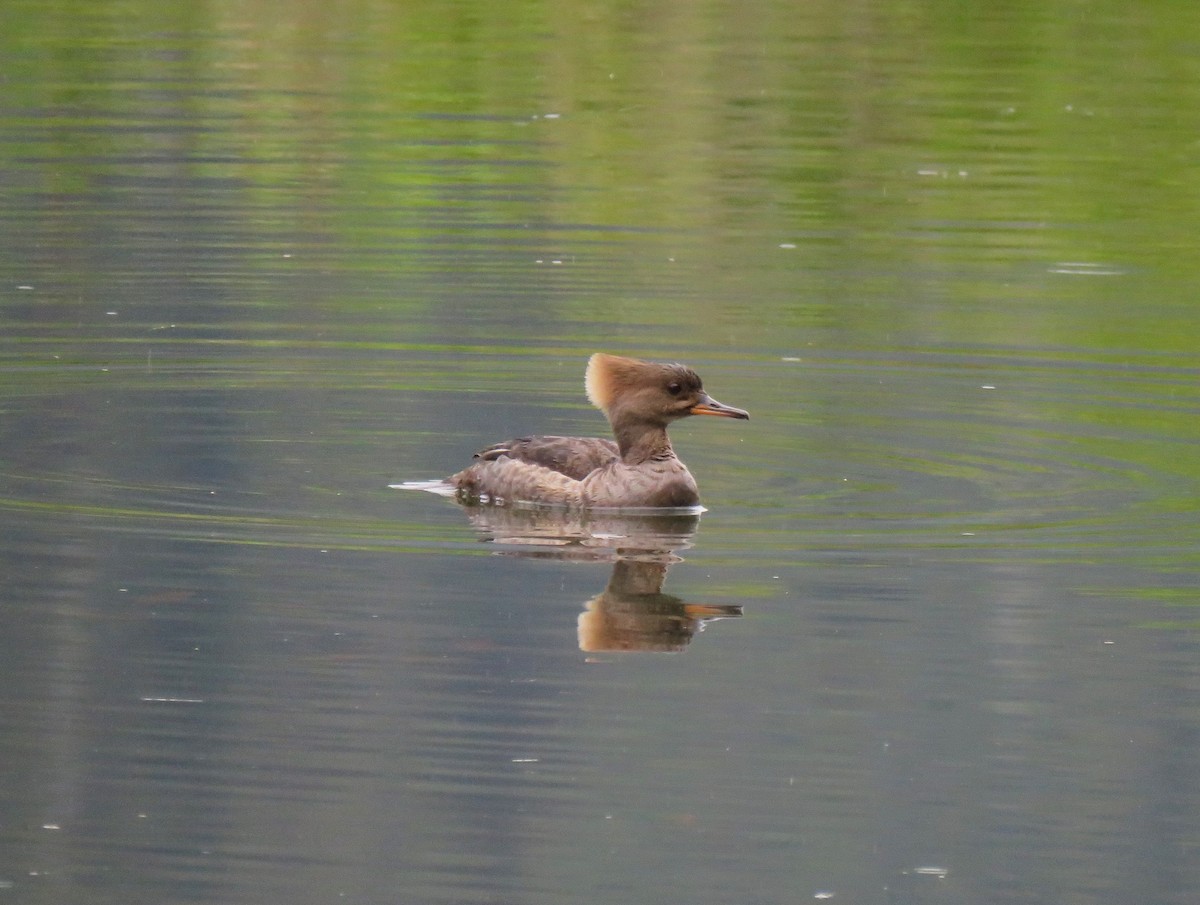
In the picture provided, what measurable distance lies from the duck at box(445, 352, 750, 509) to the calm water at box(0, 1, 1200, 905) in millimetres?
343

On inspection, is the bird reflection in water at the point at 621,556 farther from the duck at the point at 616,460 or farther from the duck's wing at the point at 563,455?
the duck's wing at the point at 563,455

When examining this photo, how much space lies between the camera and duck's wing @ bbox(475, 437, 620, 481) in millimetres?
11875

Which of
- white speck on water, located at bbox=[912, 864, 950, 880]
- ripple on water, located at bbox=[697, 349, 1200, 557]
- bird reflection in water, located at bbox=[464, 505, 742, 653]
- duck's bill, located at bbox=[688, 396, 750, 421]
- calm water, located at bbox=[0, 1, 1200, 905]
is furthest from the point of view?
duck's bill, located at bbox=[688, 396, 750, 421]

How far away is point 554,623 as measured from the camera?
9805 mm

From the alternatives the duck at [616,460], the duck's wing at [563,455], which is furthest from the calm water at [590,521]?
the duck's wing at [563,455]

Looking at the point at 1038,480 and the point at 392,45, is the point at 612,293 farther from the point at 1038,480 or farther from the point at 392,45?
the point at 392,45

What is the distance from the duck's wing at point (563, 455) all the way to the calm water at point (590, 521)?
1.52ft

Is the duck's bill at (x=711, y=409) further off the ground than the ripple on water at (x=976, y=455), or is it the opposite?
the duck's bill at (x=711, y=409)

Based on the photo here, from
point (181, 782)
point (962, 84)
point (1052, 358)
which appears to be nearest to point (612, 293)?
point (1052, 358)

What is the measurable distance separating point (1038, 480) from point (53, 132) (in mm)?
14133

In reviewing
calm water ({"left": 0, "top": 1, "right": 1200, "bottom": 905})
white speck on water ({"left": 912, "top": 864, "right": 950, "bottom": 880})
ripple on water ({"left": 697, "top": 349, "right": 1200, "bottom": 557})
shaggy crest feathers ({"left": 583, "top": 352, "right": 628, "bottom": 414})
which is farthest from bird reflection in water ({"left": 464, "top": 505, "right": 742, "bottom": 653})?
white speck on water ({"left": 912, "top": 864, "right": 950, "bottom": 880})

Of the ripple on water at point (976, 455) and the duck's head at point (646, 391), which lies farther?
the duck's head at point (646, 391)

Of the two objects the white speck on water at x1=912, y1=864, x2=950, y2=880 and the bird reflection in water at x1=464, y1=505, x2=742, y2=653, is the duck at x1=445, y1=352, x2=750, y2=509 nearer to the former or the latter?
the bird reflection in water at x1=464, y1=505, x2=742, y2=653

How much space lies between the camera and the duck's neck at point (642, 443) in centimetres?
1191
